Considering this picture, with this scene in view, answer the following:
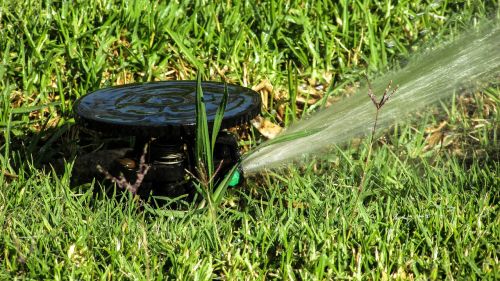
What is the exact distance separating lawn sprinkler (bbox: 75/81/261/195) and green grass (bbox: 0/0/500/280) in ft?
0.43

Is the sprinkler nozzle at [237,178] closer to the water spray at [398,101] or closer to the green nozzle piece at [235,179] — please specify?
the green nozzle piece at [235,179]

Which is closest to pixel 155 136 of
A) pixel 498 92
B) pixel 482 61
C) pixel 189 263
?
pixel 189 263

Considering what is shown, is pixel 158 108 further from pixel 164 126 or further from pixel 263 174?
pixel 263 174

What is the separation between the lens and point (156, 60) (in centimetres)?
453

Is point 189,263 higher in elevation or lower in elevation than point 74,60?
lower

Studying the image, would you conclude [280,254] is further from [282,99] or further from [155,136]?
[282,99]

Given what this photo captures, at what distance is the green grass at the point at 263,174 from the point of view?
9.78 feet

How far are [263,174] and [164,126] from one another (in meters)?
0.72

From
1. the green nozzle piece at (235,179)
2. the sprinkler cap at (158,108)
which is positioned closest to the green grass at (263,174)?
the green nozzle piece at (235,179)

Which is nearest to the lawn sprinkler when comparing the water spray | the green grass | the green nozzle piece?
the green nozzle piece

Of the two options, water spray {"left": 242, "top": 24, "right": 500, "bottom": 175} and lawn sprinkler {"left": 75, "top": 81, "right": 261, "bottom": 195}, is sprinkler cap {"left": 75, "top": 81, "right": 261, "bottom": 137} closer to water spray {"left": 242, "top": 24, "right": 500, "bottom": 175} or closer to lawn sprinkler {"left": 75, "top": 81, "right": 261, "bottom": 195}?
lawn sprinkler {"left": 75, "top": 81, "right": 261, "bottom": 195}

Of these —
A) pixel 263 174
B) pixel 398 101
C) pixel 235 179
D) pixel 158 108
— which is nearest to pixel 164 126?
pixel 158 108

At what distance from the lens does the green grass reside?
2.98 m

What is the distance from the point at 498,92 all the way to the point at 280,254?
182 centimetres
